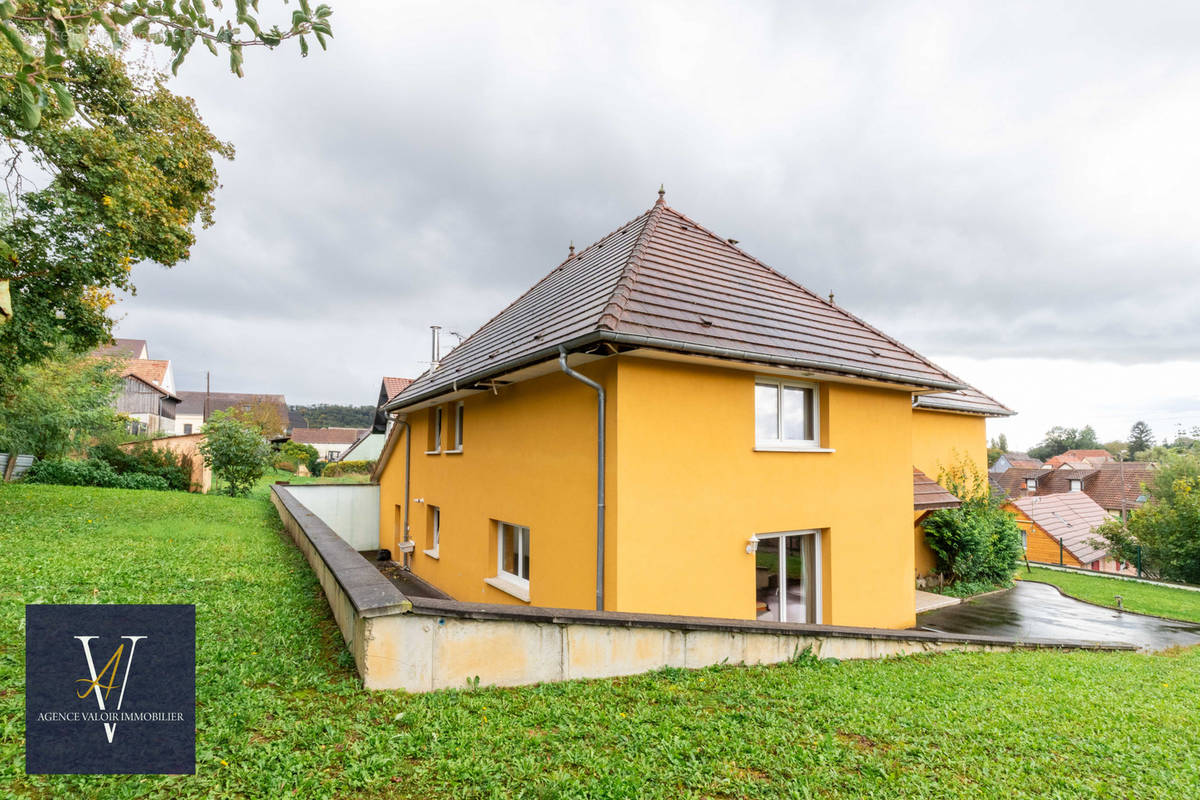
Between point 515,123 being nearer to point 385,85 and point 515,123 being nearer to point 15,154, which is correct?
point 385,85

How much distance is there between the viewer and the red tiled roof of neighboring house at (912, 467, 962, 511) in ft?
37.0

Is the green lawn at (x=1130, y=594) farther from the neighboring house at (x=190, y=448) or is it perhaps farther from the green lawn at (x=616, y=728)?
the neighboring house at (x=190, y=448)

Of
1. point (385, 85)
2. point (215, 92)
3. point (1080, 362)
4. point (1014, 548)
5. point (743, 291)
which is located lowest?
point (1014, 548)

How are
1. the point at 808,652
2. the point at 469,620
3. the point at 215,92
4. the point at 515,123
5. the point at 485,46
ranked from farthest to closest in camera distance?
1. the point at 515,123
2. the point at 485,46
3. the point at 808,652
4. the point at 215,92
5. the point at 469,620

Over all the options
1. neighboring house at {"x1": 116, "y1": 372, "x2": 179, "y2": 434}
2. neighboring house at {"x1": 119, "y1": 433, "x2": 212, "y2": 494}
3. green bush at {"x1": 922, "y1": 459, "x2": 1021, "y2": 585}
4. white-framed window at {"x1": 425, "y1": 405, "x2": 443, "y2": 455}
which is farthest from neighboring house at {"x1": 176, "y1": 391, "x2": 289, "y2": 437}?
green bush at {"x1": 922, "y1": 459, "x2": 1021, "y2": 585}

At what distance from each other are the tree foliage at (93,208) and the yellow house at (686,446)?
20.5 ft

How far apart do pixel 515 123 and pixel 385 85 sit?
2715 mm

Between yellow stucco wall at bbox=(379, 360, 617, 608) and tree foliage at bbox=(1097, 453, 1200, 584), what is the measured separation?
31.7m

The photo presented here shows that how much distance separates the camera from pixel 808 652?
234 inches

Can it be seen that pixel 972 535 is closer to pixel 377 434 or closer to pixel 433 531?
pixel 433 531

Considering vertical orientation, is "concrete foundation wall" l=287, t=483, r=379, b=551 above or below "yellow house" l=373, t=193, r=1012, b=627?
below

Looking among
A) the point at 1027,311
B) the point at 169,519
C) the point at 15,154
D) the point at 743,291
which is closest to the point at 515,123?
the point at 743,291

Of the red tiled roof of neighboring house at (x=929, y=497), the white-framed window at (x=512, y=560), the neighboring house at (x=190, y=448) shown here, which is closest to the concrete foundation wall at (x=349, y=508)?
the neighboring house at (x=190, y=448)

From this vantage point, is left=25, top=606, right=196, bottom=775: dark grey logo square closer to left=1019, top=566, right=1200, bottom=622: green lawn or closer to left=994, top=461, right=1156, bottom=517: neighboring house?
left=1019, top=566, right=1200, bottom=622: green lawn
